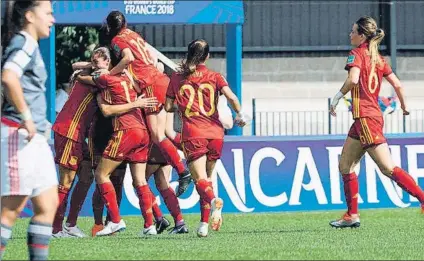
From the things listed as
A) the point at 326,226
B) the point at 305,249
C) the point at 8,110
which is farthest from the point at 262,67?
the point at 8,110

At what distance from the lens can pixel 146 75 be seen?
45.1ft

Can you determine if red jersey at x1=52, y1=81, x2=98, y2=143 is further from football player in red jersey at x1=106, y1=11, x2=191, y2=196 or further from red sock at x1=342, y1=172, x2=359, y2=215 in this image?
red sock at x1=342, y1=172, x2=359, y2=215

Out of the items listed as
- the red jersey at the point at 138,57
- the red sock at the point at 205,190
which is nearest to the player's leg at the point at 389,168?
the red sock at the point at 205,190

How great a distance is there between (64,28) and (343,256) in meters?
18.6

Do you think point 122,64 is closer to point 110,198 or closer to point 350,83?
point 110,198

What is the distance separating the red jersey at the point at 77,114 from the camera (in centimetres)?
1314

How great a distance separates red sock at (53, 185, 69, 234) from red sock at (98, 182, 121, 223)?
1.30 feet

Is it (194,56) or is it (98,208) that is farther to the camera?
(98,208)

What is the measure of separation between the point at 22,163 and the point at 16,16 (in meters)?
0.98

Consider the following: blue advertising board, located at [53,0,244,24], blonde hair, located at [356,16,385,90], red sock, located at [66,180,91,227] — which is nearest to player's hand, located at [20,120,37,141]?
red sock, located at [66,180,91,227]

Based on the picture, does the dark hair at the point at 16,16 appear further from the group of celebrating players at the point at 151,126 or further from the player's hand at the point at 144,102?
the player's hand at the point at 144,102

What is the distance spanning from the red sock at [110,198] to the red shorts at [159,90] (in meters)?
0.90

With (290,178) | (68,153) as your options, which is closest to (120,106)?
(68,153)

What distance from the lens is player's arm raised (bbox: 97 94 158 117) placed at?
12898 mm
